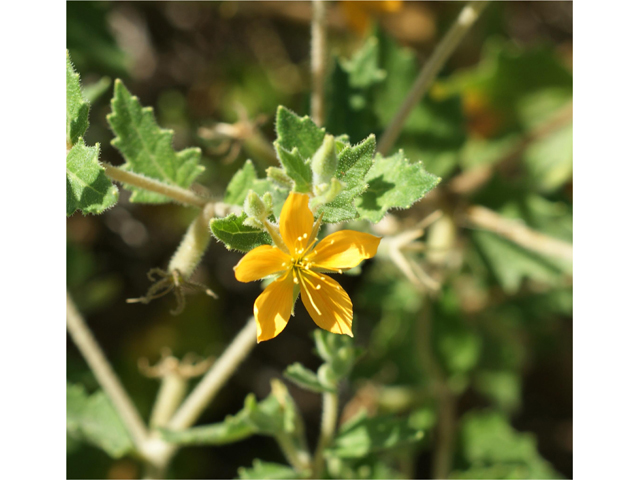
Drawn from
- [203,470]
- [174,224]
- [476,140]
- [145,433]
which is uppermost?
[476,140]

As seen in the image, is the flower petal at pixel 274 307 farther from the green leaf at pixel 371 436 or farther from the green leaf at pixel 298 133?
the green leaf at pixel 371 436

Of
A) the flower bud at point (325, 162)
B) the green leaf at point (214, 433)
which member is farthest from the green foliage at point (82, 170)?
the green leaf at point (214, 433)

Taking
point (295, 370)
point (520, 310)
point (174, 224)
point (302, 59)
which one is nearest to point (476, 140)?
point (520, 310)

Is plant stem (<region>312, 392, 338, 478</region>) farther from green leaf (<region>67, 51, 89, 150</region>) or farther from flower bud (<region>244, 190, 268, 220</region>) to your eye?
green leaf (<region>67, 51, 89, 150</region>)

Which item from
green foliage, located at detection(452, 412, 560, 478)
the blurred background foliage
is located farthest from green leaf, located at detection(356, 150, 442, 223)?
green foliage, located at detection(452, 412, 560, 478)

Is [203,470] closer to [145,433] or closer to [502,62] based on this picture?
[145,433]

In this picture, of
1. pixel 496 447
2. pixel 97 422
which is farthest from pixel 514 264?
pixel 97 422

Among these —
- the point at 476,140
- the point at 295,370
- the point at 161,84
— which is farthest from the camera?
the point at 161,84

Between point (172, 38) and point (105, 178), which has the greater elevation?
point (172, 38)
